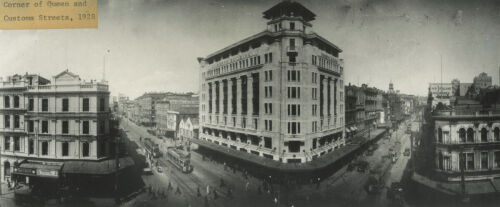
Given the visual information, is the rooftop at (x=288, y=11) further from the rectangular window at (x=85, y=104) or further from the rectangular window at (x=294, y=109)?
the rectangular window at (x=85, y=104)

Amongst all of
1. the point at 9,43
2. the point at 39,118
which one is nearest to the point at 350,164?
the point at 39,118

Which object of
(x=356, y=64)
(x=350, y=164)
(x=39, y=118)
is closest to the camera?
(x=356, y=64)

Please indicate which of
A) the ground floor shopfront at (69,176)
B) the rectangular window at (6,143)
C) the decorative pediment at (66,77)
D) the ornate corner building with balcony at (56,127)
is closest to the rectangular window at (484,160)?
the ground floor shopfront at (69,176)

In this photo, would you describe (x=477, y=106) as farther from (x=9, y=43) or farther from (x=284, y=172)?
(x=9, y=43)

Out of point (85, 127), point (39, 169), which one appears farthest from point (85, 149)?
point (39, 169)

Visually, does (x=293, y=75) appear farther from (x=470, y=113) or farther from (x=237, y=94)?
(x=470, y=113)

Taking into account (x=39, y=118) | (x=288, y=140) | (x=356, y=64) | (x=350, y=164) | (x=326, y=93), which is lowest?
(x=350, y=164)

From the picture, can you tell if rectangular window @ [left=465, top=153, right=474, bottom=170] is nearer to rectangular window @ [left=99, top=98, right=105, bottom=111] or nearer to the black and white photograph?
the black and white photograph

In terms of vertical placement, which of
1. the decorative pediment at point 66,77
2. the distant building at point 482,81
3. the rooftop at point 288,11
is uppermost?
the rooftop at point 288,11
